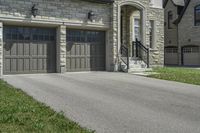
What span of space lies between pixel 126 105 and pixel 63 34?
33.1ft

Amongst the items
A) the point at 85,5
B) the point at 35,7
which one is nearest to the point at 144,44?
the point at 85,5

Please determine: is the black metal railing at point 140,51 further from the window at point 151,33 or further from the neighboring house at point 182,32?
the neighboring house at point 182,32

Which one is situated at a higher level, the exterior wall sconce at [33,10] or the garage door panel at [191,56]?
the exterior wall sconce at [33,10]

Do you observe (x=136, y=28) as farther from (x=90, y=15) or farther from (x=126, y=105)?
(x=126, y=105)

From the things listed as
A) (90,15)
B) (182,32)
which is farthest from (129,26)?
(182,32)

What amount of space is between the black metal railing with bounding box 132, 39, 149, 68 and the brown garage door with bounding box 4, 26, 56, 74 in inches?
241

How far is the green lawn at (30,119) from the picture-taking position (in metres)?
6.08

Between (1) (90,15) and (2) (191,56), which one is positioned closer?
(1) (90,15)

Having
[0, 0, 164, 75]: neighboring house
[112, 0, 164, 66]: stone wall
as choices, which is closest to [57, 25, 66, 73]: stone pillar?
[0, 0, 164, 75]: neighboring house

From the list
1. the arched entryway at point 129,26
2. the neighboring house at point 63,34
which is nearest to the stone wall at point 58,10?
the neighboring house at point 63,34

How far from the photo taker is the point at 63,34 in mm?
18031

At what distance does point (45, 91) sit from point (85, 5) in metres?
9.03

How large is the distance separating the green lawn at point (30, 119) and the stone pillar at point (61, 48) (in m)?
9.03

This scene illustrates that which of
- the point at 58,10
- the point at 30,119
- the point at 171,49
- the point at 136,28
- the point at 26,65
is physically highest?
the point at 58,10
